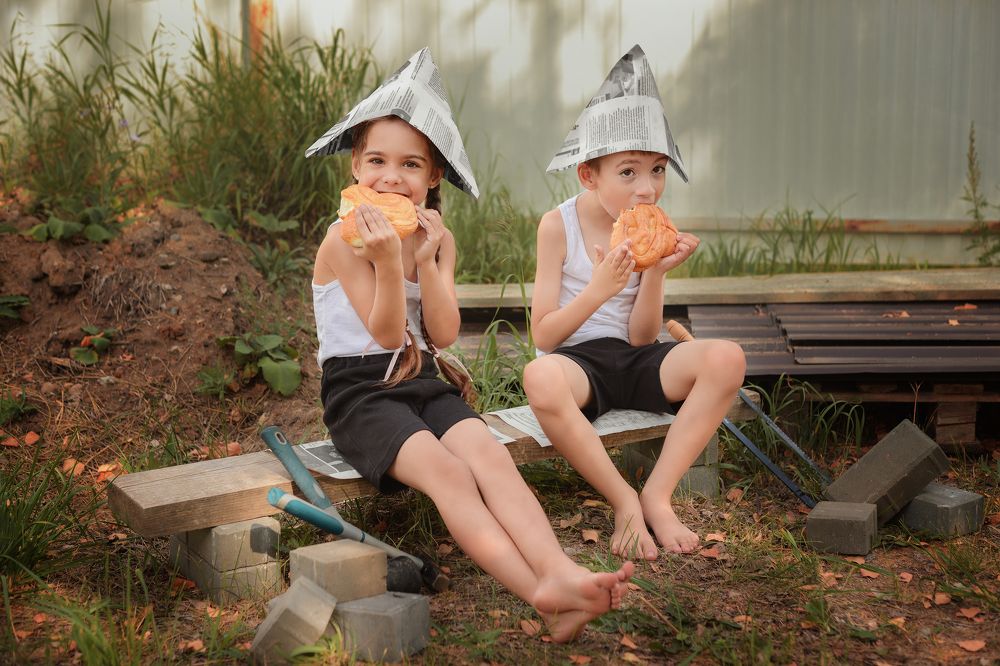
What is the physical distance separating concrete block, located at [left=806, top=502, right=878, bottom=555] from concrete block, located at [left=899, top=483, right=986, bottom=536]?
7.5 inches

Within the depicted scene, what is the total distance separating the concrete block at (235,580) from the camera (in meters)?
2.40

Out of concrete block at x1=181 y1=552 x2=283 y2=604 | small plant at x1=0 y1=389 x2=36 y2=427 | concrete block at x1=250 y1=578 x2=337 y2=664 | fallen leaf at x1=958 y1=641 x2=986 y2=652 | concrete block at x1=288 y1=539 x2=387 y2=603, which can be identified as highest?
small plant at x1=0 y1=389 x2=36 y2=427

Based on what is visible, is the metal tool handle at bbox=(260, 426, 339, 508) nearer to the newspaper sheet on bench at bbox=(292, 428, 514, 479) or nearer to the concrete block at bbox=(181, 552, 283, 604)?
the newspaper sheet on bench at bbox=(292, 428, 514, 479)

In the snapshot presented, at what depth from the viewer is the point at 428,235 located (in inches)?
105

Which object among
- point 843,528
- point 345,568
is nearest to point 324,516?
point 345,568

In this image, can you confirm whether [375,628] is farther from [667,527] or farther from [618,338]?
[618,338]

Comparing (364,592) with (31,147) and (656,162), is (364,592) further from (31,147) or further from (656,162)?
(31,147)

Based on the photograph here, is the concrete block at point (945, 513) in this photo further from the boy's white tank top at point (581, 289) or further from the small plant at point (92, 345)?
the small plant at point (92, 345)

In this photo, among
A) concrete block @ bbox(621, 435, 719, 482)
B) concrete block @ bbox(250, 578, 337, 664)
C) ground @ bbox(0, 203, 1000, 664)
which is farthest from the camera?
concrete block @ bbox(621, 435, 719, 482)

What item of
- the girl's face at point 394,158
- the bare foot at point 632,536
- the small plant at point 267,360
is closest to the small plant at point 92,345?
the small plant at point 267,360

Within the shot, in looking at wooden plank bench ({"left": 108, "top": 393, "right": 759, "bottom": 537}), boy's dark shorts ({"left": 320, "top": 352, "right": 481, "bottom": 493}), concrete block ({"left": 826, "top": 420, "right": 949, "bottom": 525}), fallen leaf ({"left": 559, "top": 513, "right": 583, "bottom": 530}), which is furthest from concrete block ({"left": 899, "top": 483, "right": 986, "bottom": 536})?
wooden plank bench ({"left": 108, "top": 393, "right": 759, "bottom": 537})

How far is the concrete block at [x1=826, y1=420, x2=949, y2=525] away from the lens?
2.84 m

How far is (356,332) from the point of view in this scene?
2730mm

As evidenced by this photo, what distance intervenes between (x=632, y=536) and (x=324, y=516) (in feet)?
2.93
